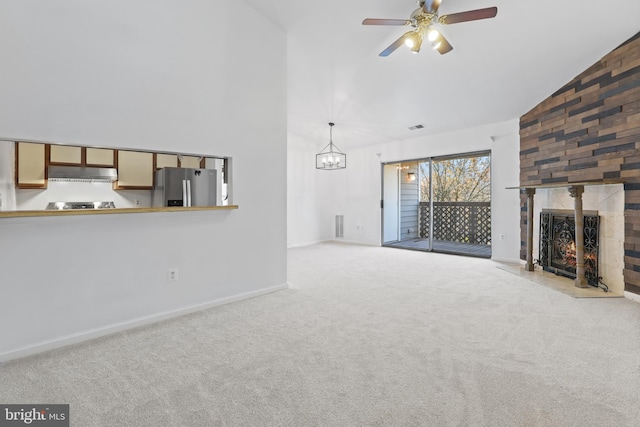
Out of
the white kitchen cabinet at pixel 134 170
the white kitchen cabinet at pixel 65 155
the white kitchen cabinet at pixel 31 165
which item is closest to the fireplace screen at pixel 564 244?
the white kitchen cabinet at pixel 134 170

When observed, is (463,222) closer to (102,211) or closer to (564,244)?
(564,244)

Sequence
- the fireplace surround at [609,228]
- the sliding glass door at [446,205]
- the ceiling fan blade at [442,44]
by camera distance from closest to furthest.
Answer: the ceiling fan blade at [442,44], the fireplace surround at [609,228], the sliding glass door at [446,205]

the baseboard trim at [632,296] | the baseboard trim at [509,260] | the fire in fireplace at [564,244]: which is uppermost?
the fire in fireplace at [564,244]

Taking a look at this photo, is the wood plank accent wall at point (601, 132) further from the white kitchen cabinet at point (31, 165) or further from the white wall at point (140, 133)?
the white kitchen cabinet at point (31, 165)

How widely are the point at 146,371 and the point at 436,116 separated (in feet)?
18.0

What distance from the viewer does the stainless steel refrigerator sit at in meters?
2.84

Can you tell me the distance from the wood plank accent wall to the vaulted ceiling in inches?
6.7

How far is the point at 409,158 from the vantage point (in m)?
6.77

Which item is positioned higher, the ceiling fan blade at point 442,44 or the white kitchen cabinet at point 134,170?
the ceiling fan blade at point 442,44

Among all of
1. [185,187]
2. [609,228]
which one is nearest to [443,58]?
[609,228]

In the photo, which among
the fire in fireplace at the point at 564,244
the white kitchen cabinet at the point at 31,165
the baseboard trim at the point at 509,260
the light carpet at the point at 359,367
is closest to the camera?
the light carpet at the point at 359,367

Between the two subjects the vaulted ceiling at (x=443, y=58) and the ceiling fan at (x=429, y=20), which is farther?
the vaulted ceiling at (x=443, y=58)

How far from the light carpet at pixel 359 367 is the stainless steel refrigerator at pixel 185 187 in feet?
3.49

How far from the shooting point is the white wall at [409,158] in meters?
5.37
